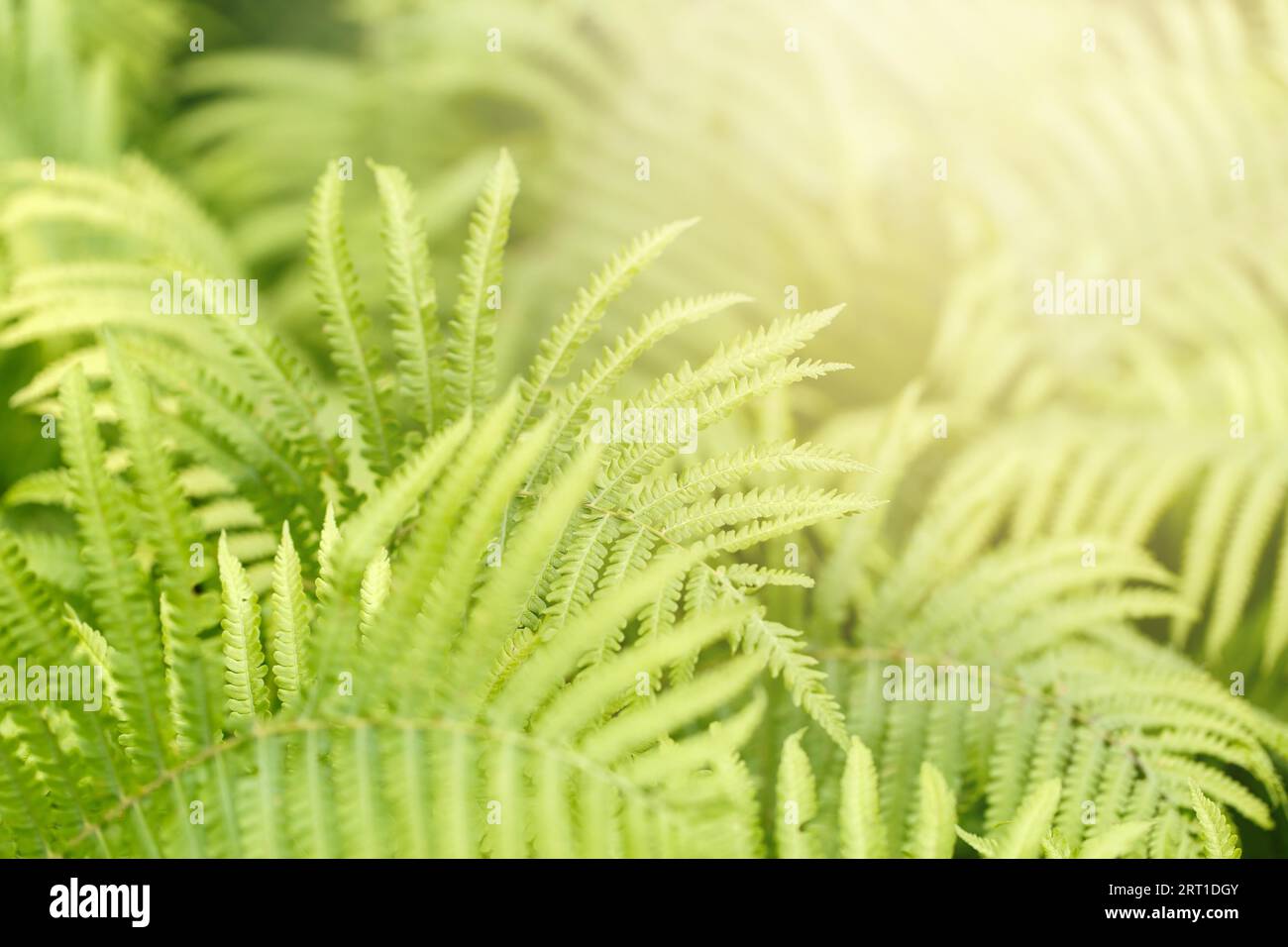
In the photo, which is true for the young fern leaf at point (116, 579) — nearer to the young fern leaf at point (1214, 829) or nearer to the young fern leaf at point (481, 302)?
the young fern leaf at point (481, 302)

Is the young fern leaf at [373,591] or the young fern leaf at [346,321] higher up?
the young fern leaf at [346,321]

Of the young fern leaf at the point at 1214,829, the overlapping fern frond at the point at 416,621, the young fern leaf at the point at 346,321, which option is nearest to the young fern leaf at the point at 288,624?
the overlapping fern frond at the point at 416,621

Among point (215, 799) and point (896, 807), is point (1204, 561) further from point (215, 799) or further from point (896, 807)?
point (215, 799)

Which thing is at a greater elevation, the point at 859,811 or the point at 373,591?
the point at 373,591

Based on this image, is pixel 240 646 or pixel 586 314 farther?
pixel 586 314

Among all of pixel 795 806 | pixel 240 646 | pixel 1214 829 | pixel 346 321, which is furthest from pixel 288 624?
pixel 1214 829

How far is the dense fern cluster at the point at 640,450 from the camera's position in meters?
0.57

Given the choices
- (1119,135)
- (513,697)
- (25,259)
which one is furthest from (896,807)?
(1119,135)

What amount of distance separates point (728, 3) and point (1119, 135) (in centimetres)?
78

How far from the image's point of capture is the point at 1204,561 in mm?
1268

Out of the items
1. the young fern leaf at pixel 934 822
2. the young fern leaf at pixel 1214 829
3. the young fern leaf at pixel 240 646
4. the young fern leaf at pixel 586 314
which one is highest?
the young fern leaf at pixel 586 314

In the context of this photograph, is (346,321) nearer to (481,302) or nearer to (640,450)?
(481,302)

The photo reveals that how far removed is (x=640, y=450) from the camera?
71cm

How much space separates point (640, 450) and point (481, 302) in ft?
0.59
